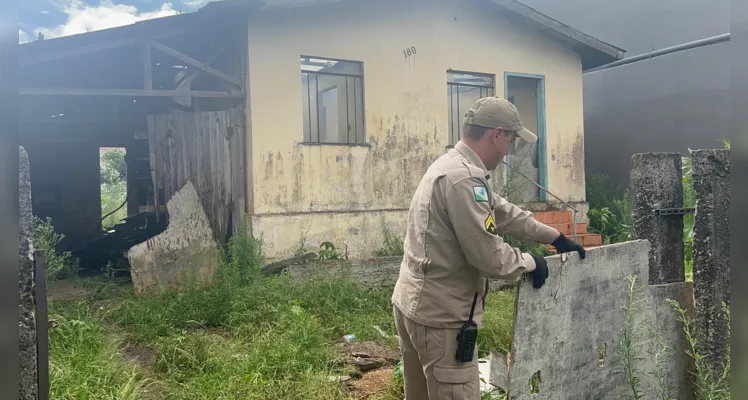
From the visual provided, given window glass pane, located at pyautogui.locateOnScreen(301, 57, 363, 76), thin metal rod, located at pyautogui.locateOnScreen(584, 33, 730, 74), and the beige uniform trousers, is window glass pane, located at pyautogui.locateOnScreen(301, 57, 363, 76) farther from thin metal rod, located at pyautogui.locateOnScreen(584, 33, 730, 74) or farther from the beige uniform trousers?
the beige uniform trousers

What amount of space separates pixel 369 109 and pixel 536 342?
18.7 ft

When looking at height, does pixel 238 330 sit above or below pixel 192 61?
below

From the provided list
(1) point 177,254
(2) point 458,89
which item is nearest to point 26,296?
(1) point 177,254

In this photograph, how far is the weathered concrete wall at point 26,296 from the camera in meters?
1.60

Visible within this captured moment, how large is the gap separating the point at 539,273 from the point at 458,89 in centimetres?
710

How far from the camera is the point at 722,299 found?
2967 millimetres

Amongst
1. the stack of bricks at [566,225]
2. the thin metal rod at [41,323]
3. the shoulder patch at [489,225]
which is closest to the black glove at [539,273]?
the shoulder patch at [489,225]

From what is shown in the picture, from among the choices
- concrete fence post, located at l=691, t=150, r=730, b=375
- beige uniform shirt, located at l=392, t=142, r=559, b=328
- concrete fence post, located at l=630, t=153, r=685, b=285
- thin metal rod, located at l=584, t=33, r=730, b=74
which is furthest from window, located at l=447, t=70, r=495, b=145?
beige uniform shirt, located at l=392, t=142, r=559, b=328

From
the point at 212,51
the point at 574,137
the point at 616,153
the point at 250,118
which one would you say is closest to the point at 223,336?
the point at 250,118

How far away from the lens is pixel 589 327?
9.75 ft

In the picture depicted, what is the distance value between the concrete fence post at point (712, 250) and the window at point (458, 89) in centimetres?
604

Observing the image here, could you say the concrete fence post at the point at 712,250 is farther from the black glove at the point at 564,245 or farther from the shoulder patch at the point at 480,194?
the shoulder patch at the point at 480,194

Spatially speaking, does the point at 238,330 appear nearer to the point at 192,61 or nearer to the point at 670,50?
the point at 192,61

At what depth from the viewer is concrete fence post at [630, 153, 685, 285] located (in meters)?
3.29
